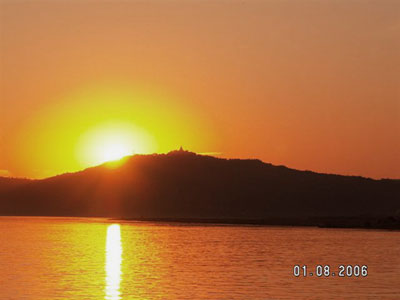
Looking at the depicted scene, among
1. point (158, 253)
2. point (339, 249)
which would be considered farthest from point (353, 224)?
point (158, 253)

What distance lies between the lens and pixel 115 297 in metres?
41.0

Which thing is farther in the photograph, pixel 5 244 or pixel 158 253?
pixel 5 244

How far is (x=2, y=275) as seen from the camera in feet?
167

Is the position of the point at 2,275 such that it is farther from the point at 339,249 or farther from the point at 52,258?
the point at 339,249

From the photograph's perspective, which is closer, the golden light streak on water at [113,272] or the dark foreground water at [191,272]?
the golden light streak on water at [113,272]

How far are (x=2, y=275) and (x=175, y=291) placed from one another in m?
13.9

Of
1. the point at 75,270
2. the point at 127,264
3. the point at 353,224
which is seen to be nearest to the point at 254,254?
the point at 127,264

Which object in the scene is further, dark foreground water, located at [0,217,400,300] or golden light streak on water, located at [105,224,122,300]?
dark foreground water, located at [0,217,400,300]

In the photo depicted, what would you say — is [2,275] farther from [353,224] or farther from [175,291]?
[353,224]

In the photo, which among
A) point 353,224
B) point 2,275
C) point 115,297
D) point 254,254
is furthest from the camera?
point 353,224

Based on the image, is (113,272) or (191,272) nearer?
(113,272)

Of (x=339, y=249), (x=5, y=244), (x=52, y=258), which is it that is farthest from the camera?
(x=5, y=244)

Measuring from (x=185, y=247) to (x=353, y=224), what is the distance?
→ 8658 centimetres

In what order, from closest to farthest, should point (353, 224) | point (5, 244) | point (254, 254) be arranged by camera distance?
1. point (254, 254)
2. point (5, 244)
3. point (353, 224)
